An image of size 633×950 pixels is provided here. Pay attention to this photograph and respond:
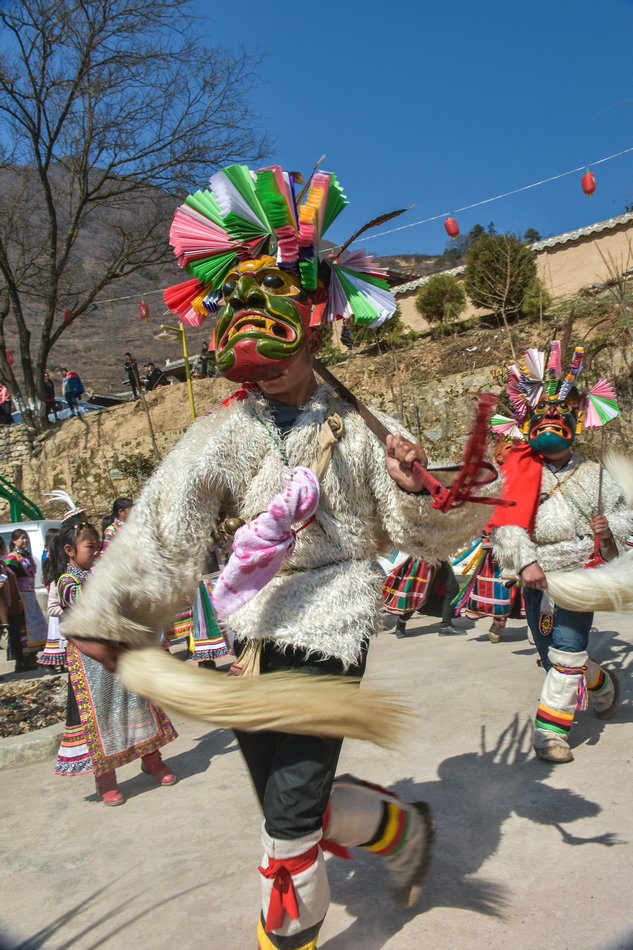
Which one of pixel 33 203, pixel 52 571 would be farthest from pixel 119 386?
pixel 52 571

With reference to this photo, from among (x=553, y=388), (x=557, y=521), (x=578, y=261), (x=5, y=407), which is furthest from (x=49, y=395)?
(x=557, y=521)

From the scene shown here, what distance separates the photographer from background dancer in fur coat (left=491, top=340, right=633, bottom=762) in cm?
387

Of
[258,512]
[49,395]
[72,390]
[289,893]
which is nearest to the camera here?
[289,893]

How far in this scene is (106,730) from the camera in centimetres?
404

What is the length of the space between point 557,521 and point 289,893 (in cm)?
255

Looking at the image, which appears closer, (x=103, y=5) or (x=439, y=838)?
(x=439, y=838)

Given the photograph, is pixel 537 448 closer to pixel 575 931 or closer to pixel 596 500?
pixel 596 500

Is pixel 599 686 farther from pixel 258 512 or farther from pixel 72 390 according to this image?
pixel 72 390

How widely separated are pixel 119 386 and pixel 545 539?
4719cm

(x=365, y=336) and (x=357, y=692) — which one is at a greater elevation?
(x=365, y=336)

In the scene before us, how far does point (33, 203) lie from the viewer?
79.1ft

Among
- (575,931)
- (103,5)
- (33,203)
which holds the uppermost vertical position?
(103,5)

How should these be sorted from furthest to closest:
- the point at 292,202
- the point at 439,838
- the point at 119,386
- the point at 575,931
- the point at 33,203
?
the point at 119,386, the point at 33,203, the point at 439,838, the point at 292,202, the point at 575,931

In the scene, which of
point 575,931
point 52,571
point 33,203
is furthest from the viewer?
point 33,203
